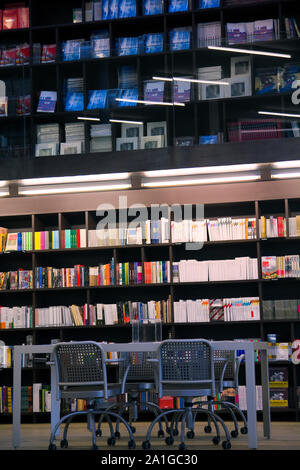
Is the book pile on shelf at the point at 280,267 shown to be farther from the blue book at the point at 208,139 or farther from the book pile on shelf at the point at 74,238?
the book pile on shelf at the point at 74,238

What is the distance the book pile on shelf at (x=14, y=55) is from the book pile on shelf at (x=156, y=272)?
2965 millimetres

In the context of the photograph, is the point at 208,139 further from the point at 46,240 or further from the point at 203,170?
the point at 46,240

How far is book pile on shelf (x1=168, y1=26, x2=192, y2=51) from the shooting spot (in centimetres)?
782

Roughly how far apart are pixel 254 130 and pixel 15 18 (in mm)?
3747

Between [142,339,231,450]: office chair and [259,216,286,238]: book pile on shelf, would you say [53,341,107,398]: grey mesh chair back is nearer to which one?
[142,339,231,450]: office chair

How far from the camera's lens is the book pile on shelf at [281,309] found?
732 cm

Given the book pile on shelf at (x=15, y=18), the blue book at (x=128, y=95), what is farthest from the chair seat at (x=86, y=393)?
the book pile on shelf at (x=15, y=18)

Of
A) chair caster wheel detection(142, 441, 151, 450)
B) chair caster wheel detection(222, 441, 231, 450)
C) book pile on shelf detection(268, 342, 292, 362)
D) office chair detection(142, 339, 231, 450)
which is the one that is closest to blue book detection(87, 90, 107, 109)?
book pile on shelf detection(268, 342, 292, 362)

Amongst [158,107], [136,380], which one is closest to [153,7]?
[158,107]

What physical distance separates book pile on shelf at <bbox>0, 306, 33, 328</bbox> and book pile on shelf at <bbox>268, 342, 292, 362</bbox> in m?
2.61

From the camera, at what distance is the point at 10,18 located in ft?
30.1

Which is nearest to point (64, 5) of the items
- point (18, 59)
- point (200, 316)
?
point (18, 59)

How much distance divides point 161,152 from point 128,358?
2.36 metres

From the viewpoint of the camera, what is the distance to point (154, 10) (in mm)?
8758
